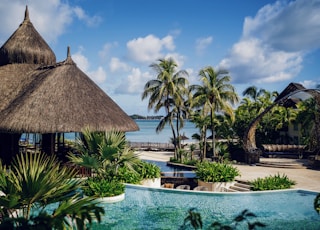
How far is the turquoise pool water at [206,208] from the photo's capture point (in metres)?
8.76

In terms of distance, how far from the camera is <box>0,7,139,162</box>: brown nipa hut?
13.7m

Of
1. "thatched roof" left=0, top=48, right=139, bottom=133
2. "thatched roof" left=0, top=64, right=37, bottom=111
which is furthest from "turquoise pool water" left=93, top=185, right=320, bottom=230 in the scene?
"thatched roof" left=0, top=64, right=37, bottom=111

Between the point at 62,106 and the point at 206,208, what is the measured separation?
26.7 ft

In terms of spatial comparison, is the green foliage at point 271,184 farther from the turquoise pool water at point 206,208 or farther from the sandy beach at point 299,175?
the sandy beach at point 299,175

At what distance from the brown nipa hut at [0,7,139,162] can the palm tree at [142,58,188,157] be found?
901 cm

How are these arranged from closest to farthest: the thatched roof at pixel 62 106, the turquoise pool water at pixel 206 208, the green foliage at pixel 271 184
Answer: the turquoise pool water at pixel 206 208 < the green foliage at pixel 271 184 < the thatched roof at pixel 62 106

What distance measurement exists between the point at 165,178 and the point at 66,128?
5.30m

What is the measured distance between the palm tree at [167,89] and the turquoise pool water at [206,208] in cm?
1381

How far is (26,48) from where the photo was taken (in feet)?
61.6

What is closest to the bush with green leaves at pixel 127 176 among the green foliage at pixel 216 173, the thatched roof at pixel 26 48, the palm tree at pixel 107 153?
the palm tree at pixel 107 153

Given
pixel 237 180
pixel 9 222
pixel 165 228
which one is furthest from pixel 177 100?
pixel 9 222

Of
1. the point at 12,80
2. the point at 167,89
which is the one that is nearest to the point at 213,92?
the point at 167,89

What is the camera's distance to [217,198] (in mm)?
11430

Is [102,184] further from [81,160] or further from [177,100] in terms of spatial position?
→ [177,100]
